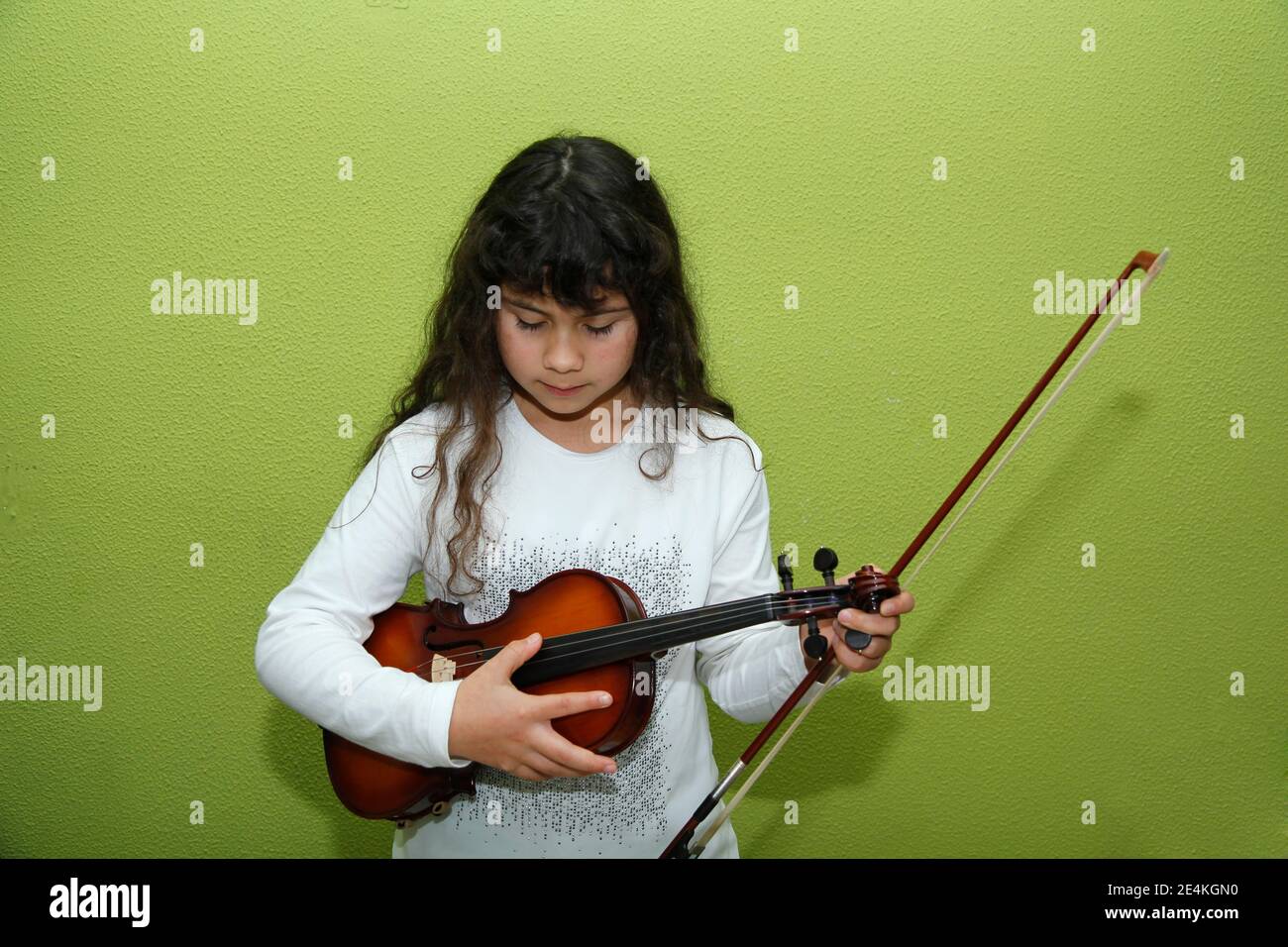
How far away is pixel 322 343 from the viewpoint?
5.77 ft

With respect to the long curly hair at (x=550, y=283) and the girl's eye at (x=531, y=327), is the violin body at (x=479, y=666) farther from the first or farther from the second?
the girl's eye at (x=531, y=327)

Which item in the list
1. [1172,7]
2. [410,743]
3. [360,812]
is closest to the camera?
[410,743]

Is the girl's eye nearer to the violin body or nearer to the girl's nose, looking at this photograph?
the girl's nose

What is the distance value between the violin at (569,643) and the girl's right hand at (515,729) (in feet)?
0.13

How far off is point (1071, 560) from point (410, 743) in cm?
122

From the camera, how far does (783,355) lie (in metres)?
1.77

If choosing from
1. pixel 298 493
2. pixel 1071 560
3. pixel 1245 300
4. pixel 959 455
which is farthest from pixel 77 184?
pixel 1245 300

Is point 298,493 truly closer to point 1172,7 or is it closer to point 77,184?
point 77,184

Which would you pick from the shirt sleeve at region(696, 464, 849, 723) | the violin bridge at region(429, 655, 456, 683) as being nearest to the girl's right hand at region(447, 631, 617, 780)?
the violin bridge at region(429, 655, 456, 683)

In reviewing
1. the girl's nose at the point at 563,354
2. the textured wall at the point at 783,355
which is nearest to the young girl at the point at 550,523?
the girl's nose at the point at 563,354

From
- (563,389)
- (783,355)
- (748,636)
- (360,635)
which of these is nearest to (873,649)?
(748,636)

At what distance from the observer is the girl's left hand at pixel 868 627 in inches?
41.1

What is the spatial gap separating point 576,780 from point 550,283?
1.73 feet

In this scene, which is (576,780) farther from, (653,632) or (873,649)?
(873,649)
